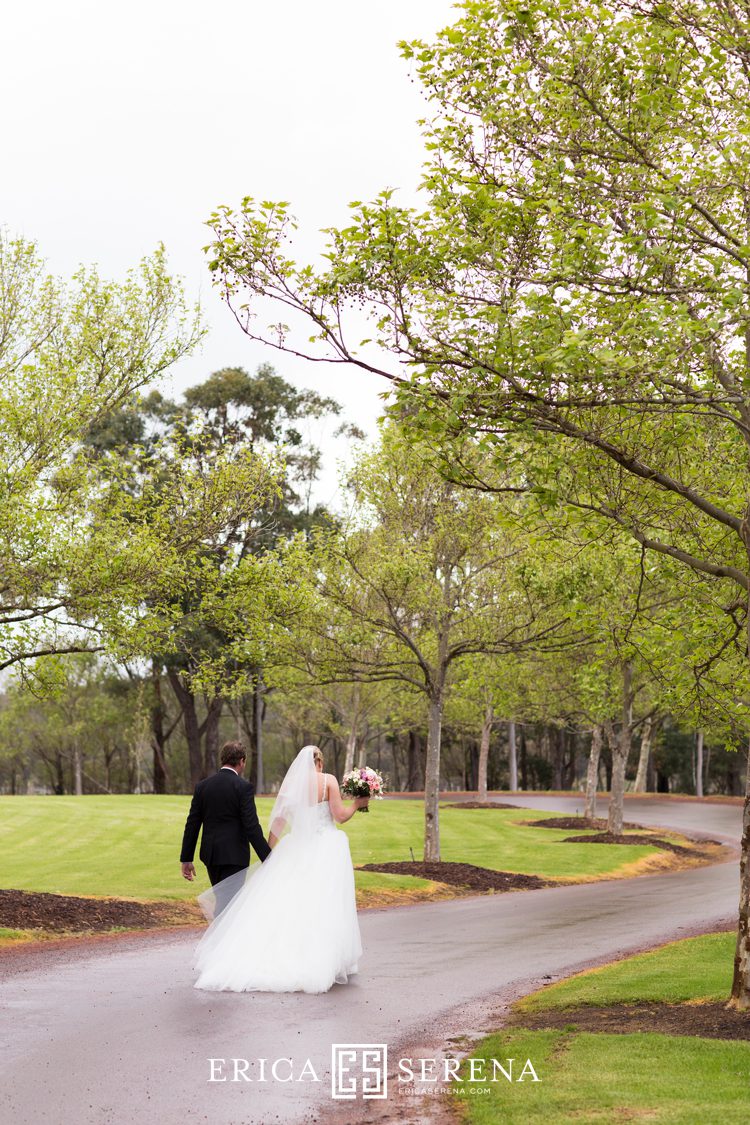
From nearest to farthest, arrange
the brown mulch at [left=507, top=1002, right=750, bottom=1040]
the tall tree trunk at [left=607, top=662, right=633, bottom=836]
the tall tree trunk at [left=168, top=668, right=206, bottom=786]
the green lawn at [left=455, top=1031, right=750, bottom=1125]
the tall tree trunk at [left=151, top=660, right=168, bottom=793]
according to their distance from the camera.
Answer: the green lawn at [left=455, top=1031, right=750, bottom=1125] < the brown mulch at [left=507, top=1002, right=750, bottom=1040] < the tall tree trunk at [left=607, top=662, right=633, bottom=836] < the tall tree trunk at [left=168, top=668, right=206, bottom=786] < the tall tree trunk at [left=151, top=660, right=168, bottom=793]

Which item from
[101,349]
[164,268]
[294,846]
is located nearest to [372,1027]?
[294,846]

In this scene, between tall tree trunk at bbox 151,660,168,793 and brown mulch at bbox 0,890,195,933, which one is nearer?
brown mulch at bbox 0,890,195,933

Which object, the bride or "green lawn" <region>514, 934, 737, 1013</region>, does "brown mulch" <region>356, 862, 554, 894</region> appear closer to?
"green lawn" <region>514, 934, 737, 1013</region>

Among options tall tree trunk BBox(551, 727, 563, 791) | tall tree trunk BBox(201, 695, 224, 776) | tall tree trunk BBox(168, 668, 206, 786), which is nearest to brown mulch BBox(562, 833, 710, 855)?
tall tree trunk BBox(201, 695, 224, 776)

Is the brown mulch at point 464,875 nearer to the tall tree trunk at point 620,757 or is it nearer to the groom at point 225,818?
the tall tree trunk at point 620,757

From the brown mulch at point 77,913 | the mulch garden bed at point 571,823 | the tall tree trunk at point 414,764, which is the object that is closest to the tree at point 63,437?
the brown mulch at point 77,913

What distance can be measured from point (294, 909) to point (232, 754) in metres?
1.63

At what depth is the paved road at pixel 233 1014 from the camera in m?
7.11

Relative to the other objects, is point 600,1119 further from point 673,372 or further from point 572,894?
point 572,894

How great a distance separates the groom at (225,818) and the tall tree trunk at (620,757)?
24.2 metres

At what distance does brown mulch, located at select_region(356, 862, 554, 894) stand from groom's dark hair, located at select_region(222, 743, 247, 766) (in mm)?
13614

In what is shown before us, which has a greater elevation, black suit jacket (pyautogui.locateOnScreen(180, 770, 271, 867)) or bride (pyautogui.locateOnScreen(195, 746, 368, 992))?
black suit jacket (pyautogui.locateOnScreen(180, 770, 271, 867))

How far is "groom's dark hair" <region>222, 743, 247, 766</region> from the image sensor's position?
36.3 ft

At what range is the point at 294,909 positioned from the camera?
1102cm
